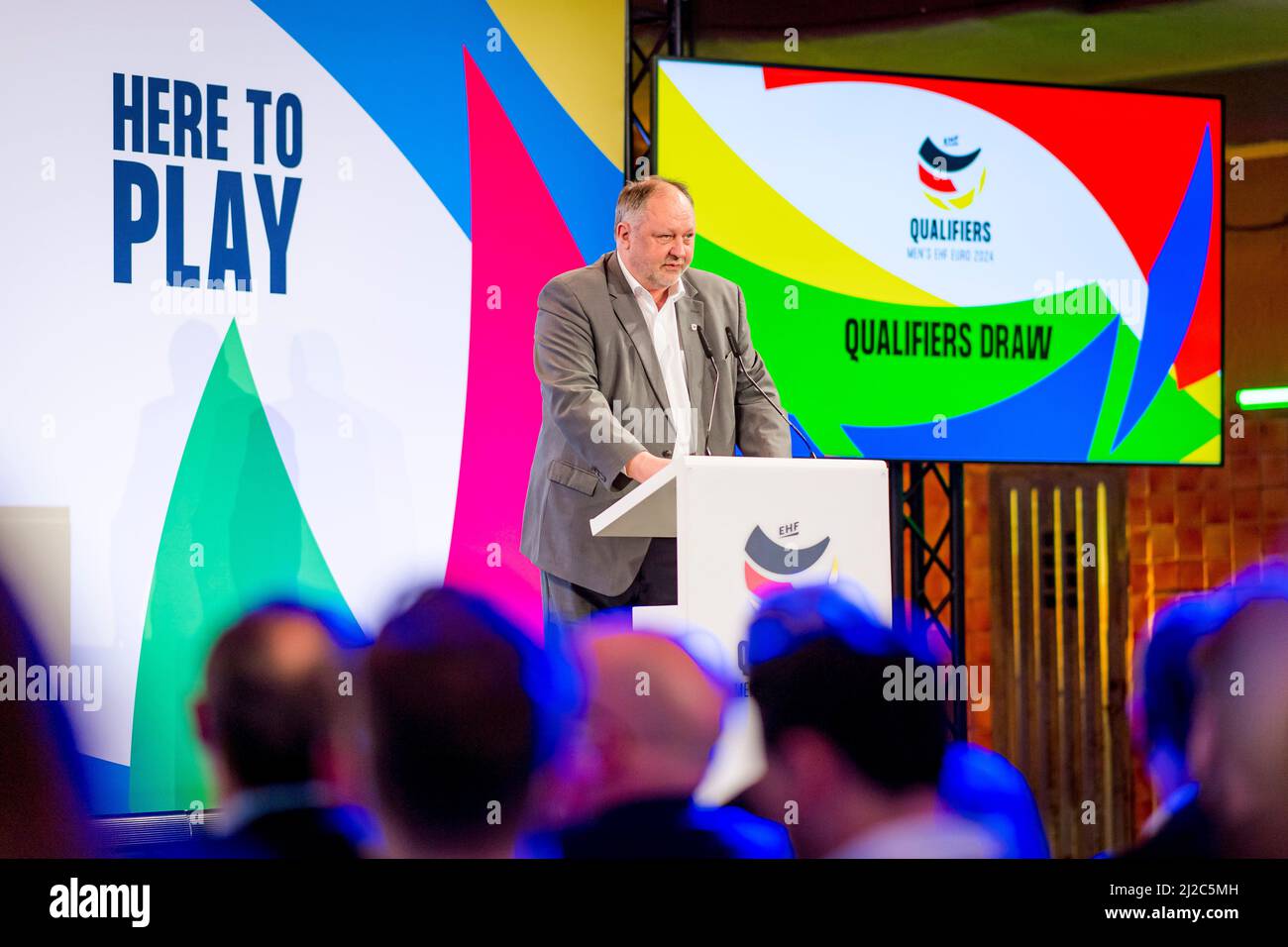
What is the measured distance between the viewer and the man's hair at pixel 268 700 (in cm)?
226

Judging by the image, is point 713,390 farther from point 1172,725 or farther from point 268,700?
point 1172,725

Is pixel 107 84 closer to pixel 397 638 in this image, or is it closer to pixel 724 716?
pixel 397 638

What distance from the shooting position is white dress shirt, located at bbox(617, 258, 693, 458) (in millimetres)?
3256

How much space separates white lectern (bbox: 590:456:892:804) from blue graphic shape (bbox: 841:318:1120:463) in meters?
1.73

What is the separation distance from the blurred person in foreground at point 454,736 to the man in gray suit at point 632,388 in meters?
0.91

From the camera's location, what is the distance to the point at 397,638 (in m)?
2.28

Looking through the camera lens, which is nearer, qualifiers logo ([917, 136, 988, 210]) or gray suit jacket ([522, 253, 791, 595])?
gray suit jacket ([522, 253, 791, 595])

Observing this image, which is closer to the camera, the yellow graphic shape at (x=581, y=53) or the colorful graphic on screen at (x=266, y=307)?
the colorful graphic on screen at (x=266, y=307)

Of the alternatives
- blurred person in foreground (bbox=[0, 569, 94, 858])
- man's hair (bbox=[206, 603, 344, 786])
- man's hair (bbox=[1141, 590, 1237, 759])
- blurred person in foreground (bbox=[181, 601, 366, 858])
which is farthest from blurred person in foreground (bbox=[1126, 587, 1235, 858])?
blurred person in foreground (bbox=[0, 569, 94, 858])

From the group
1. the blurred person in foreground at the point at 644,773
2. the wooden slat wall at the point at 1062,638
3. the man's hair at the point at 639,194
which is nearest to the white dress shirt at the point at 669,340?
the man's hair at the point at 639,194

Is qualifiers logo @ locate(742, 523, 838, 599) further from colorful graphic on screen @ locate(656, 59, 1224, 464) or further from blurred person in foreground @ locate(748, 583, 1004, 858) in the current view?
colorful graphic on screen @ locate(656, 59, 1224, 464)

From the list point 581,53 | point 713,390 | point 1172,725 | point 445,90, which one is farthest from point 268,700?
point 581,53
